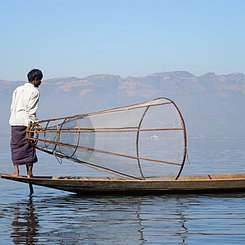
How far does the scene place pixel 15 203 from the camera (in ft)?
35.0

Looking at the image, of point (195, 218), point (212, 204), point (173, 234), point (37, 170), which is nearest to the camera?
point (173, 234)

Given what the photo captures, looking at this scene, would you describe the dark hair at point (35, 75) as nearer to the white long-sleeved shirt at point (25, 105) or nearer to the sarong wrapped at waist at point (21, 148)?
the white long-sleeved shirt at point (25, 105)

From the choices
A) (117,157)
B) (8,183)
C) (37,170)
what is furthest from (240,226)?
(37,170)

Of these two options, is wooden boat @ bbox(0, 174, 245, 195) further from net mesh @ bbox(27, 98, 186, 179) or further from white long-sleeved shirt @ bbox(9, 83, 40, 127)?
white long-sleeved shirt @ bbox(9, 83, 40, 127)

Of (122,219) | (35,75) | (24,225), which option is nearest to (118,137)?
(35,75)

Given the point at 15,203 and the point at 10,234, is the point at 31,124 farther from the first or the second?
the point at 10,234

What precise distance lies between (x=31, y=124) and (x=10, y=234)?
11.0 ft

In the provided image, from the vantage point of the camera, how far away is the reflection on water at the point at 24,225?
7.38 meters

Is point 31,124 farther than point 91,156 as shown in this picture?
No

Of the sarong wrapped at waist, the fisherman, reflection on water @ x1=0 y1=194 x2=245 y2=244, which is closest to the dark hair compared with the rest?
the fisherman

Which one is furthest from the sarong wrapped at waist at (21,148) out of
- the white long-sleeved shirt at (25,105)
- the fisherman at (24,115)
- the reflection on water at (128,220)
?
the reflection on water at (128,220)

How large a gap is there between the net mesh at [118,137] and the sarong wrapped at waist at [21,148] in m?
0.40

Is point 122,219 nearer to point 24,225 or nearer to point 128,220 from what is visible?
point 128,220

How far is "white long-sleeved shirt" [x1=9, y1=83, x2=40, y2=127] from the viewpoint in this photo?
34.8 ft
